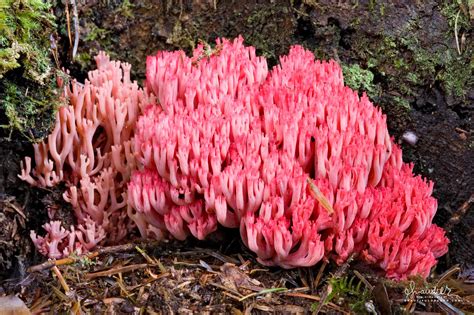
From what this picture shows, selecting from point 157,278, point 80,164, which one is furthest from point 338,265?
point 80,164

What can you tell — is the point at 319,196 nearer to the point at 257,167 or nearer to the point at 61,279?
the point at 257,167

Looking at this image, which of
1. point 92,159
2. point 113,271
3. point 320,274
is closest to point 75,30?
point 92,159

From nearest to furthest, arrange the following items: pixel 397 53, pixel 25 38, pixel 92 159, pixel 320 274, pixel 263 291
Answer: pixel 263 291 < pixel 320 274 < pixel 25 38 < pixel 92 159 < pixel 397 53

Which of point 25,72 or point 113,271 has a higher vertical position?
point 25,72

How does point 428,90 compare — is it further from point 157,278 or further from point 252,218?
point 157,278

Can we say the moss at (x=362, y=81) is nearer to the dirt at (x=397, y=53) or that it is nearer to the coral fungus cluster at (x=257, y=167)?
the dirt at (x=397, y=53)

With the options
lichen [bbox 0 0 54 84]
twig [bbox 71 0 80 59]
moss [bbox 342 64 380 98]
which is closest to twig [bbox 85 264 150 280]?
lichen [bbox 0 0 54 84]

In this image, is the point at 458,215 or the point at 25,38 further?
the point at 458,215
